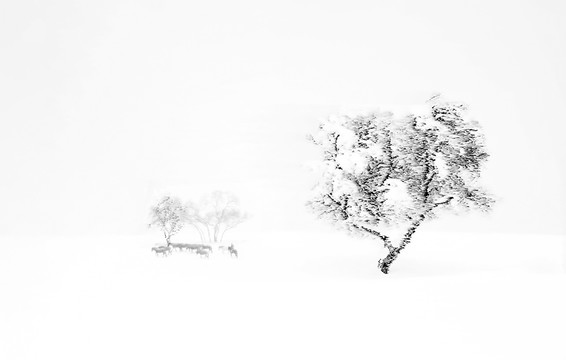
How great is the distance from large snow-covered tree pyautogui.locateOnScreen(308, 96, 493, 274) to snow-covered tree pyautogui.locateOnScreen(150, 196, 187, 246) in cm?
2483

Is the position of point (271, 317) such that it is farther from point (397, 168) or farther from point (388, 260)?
point (397, 168)

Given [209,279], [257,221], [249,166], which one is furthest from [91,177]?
[209,279]

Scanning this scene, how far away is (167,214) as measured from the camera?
2122 inches

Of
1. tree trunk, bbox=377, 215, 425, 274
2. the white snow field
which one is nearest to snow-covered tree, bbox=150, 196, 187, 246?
the white snow field

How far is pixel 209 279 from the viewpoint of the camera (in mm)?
29203

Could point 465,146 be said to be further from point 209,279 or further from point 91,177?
point 91,177

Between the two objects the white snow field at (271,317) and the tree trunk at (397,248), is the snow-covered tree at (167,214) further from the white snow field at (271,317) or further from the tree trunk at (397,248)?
the tree trunk at (397,248)

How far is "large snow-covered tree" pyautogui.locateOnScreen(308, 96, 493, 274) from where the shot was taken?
31.7 metres

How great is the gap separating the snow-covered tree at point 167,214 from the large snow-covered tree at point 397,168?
24825mm

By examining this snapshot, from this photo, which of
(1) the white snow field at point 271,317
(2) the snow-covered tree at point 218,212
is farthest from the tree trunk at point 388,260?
(2) the snow-covered tree at point 218,212

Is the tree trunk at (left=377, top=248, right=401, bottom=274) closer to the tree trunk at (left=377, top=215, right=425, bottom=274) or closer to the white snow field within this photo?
the tree trunk at (left=377, top=215, right=425, bottom=274)

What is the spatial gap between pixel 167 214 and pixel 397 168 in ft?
96.0

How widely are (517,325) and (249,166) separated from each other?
152365 mm

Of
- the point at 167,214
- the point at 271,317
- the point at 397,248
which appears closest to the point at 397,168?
the point at 397,248
